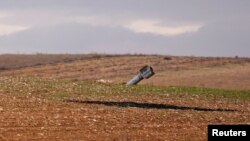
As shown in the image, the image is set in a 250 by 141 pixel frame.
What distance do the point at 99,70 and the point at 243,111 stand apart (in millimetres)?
39049

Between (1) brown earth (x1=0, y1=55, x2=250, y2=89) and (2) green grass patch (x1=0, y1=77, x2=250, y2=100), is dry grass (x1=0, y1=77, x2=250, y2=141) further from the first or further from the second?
(1) brown earth (x1=0, y1=55, x2=250, y2=89)

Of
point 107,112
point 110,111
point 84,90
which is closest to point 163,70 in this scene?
point 84,90

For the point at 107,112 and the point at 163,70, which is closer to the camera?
the point at 107,112

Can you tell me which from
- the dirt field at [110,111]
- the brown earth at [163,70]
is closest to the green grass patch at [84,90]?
the dirt field at [110,111]

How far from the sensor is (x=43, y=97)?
27.0m

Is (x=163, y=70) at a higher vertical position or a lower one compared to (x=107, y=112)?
lower

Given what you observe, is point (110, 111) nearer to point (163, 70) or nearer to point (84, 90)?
point (84, 90)

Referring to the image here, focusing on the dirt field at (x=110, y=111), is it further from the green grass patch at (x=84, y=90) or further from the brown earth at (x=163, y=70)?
the brown earth at (x=163, y=70)

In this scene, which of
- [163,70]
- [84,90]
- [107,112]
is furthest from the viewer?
[163,70]

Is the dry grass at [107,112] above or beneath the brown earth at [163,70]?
above

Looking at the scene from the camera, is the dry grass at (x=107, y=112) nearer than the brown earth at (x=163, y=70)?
Yes

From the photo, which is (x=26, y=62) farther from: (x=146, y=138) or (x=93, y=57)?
(x=146, y=138)

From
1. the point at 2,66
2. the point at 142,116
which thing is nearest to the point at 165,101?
the point at 142,116

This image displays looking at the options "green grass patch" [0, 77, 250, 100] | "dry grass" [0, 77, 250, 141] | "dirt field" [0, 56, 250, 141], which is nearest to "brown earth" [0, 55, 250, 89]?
"green grass patch" [0, 77, 250, 100]
